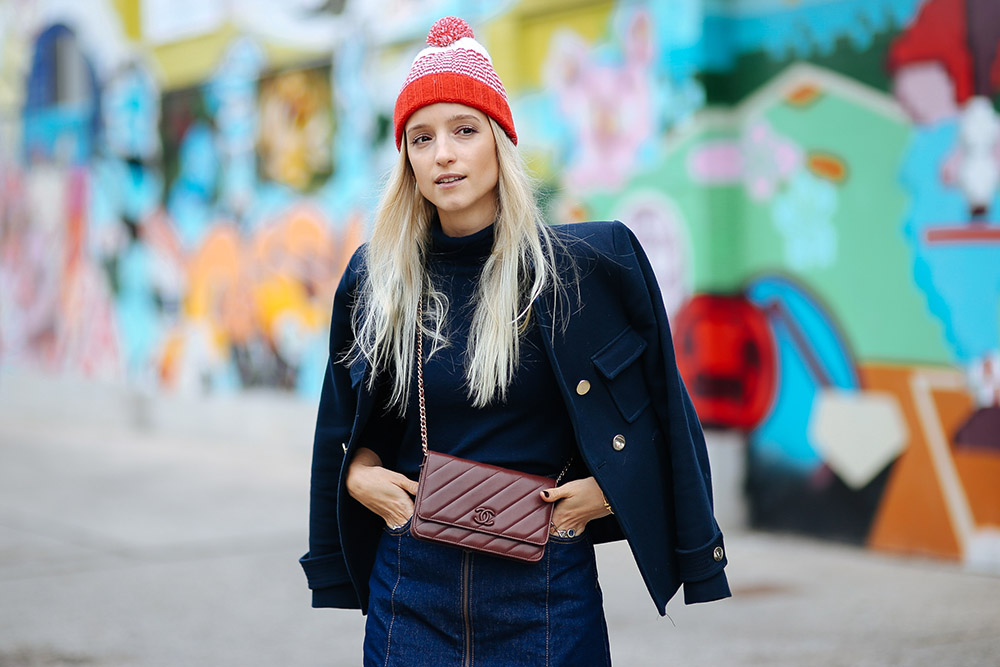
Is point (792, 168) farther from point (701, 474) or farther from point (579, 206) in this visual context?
point (701, 474)

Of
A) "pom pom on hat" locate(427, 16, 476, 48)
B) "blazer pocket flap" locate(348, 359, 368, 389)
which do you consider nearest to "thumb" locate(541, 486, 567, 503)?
"blazer pocket flap" locate(348, 359, 368, 389)

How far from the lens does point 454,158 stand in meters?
2.56

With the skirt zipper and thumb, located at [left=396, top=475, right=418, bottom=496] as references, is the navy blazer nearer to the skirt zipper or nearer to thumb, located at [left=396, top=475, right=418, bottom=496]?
thumb, located at [left=396, top=475, right=418, bottom=496]

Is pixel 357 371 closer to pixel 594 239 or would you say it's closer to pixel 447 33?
pixel 594 239

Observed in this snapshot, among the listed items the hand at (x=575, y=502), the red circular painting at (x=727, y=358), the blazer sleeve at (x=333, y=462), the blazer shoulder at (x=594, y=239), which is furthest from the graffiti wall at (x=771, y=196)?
the hand at (x=575, y=502)

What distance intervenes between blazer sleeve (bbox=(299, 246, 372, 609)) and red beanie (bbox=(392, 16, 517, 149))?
Answer: 401 millimetres

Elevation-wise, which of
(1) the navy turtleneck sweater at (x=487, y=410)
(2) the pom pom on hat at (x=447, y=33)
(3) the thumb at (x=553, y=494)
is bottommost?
A: (3) the thumb at (x=553, y=494)

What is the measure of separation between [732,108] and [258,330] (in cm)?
554

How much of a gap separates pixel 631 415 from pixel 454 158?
655 millimetres

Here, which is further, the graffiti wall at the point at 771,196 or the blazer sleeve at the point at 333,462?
the graffiti wall at the point at 771,196

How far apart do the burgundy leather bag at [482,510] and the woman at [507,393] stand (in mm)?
51

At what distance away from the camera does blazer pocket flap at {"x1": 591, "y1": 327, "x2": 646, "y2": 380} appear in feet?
8.44

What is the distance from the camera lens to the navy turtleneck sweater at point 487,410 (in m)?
2.58

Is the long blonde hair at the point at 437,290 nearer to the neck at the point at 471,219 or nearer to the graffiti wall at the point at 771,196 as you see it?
the neck at the point at 471,219
